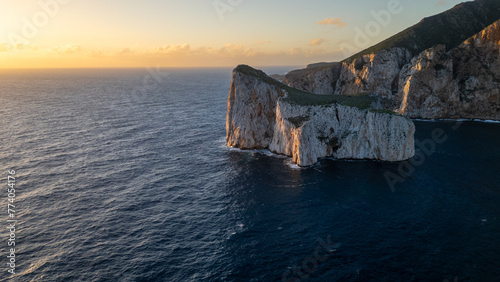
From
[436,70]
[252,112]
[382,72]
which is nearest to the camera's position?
[252,112]

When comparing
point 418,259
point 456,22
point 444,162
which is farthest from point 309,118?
point 456,22

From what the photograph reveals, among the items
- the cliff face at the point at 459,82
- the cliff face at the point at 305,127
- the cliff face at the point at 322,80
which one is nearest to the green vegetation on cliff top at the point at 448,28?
the cliff face at the point at 322,80

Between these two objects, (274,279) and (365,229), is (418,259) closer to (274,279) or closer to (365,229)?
(365,229)

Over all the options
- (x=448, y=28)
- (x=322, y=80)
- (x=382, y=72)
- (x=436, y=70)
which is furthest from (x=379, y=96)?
(x=448, y=28)

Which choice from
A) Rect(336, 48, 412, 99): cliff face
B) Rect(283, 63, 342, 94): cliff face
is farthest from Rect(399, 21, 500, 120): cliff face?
Rect(283, 63, 342, 94): cliff face

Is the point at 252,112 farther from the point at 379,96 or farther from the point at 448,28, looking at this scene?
the point at 448,28

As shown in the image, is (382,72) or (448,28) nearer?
(382,72)

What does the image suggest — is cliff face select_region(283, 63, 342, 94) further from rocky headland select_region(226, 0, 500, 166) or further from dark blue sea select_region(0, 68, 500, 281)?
dark blue sea select_region(0, 68, 500, 281)
